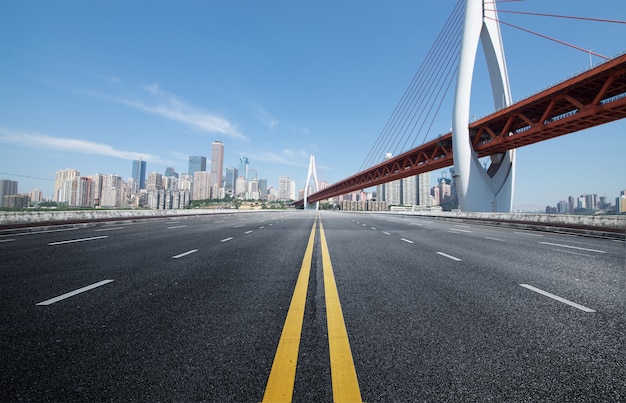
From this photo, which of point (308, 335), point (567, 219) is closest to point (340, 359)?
point (308, 335)

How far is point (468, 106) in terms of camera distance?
41062 mm

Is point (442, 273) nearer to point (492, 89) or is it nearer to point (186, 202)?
point (492, 89)

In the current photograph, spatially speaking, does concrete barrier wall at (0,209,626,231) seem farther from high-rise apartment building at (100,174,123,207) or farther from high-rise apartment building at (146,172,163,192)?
high-rise apartment building at (146,172,163,192)

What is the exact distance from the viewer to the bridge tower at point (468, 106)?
131 feet

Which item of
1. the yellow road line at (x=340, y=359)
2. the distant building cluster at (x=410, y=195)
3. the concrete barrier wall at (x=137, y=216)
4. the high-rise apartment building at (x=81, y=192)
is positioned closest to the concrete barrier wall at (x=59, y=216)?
the concrete barrier wall at (x=137, y=216)

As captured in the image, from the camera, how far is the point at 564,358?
102 inches

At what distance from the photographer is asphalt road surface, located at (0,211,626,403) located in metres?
2.12

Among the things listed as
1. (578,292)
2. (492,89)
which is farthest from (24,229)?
(492,89)

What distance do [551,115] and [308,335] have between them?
157 ft

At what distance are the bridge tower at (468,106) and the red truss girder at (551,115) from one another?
321cm

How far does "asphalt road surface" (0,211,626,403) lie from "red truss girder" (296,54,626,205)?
3411cm

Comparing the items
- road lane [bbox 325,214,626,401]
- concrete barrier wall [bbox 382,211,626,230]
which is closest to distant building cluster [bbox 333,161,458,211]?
concrete barrier wall [bbox 382,211,626,230]

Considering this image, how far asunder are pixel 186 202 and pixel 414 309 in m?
112

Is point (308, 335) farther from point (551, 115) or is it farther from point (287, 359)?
point (551, 115)
